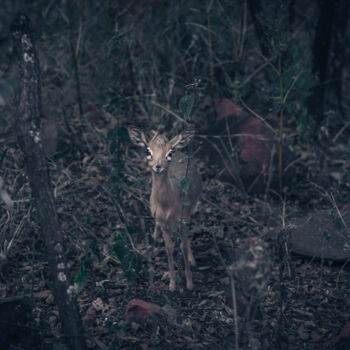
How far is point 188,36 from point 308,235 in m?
3.81

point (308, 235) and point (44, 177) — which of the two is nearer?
point (44, 177)

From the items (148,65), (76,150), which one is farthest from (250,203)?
(148,65)

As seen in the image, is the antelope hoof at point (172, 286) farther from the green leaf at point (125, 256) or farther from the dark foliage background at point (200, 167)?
the green leaf at point (125, 256)

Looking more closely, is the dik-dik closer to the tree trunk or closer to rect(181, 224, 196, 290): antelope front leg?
rect(181, 224, 196, 290): antelope front leg

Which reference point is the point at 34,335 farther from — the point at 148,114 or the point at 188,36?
the point at 188,36

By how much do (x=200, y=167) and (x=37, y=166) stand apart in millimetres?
3406

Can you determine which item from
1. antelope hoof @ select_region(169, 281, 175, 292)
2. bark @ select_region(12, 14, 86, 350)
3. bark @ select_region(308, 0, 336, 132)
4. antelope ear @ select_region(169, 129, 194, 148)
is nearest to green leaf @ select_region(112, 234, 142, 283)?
bark @ select_region(12, 14, 86, 350)

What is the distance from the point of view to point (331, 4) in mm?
6277

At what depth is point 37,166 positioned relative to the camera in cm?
307

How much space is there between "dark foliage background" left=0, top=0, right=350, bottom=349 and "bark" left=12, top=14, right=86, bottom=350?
161 mm

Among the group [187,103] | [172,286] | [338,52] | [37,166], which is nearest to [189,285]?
[172,286]

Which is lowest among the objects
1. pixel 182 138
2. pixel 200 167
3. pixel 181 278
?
pixel 181 278

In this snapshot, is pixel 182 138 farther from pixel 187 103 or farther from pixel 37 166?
pixel 37 166

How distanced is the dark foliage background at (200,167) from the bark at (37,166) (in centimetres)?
16
